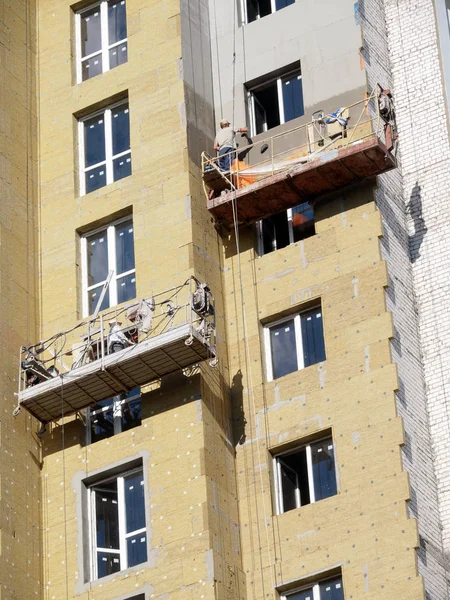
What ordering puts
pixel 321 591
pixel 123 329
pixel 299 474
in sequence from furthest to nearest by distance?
1. pixel 123 329
2. pixel 299 474
3. pixel 321 591

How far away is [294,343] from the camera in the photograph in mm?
43438

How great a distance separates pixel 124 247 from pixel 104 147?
11.3 ft

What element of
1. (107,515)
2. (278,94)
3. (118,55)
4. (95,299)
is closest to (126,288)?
(95,299)

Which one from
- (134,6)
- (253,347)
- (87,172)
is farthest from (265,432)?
(134,6)

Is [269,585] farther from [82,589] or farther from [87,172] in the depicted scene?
[87,172]

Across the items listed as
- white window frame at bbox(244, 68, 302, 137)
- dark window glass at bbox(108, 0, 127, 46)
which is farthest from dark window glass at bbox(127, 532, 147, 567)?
dark window glass at bbox(108, 0, 127, 46)

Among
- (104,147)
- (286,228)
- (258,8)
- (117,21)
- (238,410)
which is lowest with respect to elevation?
(238,410)

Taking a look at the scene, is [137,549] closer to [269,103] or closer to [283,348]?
[283,348]

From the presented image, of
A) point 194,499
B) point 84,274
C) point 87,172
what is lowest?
point 194,499

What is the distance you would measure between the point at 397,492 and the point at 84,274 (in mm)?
11215

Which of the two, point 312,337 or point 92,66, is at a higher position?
point 92,66

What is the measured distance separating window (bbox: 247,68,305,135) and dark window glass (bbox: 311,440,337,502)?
964 cm

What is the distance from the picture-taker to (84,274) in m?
45.9

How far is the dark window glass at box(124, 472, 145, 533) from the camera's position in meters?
41.7
